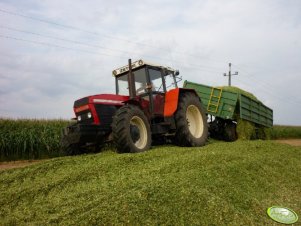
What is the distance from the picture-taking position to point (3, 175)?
5961mm

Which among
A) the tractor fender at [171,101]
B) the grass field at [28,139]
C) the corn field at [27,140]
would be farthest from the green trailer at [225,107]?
the corn field at [27,140]

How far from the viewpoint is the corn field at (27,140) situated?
1203cm

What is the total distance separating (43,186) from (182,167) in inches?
83.1

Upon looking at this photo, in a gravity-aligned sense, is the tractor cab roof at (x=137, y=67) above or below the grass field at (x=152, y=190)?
above

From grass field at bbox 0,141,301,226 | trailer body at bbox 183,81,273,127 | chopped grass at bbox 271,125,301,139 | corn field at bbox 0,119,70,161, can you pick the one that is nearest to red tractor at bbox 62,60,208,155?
grass field at bbox 0,141,301,226

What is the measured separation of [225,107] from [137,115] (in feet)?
16.3

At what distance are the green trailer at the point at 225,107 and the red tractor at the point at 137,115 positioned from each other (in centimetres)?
237

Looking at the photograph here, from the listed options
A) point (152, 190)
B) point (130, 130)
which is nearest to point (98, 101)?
point (130, 130)

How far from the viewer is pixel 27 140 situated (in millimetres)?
12312

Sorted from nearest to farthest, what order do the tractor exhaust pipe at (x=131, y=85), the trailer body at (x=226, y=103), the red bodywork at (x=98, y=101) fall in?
the red bodywork at (x=98, y=101)
the tractor exhaust pipe at (x=131, y=85)
the trailer body at (x=226, y=103)

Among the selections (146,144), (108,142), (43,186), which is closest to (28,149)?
(108,142)

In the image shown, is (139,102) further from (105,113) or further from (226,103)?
(226,103)

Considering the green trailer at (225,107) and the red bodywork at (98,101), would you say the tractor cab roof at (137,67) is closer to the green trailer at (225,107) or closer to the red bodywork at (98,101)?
the red bodywork at (98,101)

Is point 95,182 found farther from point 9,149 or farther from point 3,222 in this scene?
point 9,149
